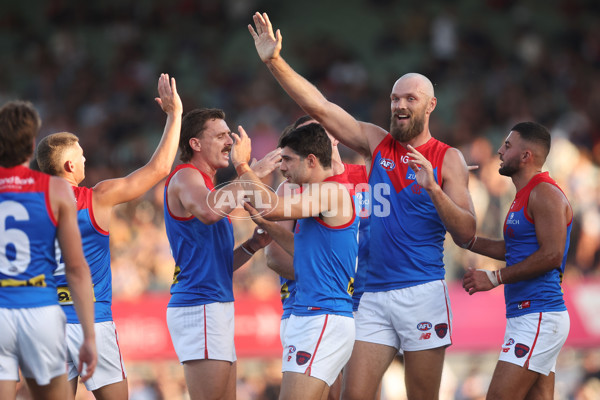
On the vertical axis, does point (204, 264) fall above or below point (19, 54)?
below

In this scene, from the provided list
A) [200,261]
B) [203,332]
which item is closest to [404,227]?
[200,261]

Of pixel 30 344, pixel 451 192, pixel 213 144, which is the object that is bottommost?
pixel 30 344

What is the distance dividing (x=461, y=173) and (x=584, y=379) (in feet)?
20.6

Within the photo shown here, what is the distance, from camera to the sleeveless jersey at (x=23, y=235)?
5.22m

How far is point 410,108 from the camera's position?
6.96 meters

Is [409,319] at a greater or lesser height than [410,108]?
lesser

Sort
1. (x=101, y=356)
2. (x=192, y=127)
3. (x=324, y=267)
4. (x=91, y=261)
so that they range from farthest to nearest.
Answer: (x=192, y=127) → (x=91, y=261) → (x=101, y=356) → (x=324, y=267)

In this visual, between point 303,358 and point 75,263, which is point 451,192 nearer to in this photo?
point 303,358

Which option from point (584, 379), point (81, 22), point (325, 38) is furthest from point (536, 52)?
point (81, 22)

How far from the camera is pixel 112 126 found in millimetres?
17609

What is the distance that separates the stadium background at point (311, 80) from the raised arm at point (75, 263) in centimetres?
690

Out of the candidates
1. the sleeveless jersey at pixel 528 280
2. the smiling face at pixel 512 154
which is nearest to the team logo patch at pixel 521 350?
the sleeveless jersey at pixel 528 280

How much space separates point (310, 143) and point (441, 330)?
6.28 ft

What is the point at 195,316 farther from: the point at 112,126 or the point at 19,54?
the point at 19,54
